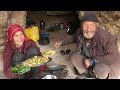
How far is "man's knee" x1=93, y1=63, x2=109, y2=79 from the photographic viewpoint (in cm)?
374

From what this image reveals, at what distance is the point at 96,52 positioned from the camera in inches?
159

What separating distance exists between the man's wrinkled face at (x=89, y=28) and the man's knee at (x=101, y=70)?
15.4 inches

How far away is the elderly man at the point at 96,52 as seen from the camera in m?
3.77

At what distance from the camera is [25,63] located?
3863 millimetres

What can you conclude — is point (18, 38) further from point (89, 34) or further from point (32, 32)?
point (32, 32)

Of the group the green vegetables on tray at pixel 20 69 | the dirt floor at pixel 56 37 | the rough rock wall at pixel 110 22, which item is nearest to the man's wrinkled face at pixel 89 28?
the dirt floor at pixel 56 37

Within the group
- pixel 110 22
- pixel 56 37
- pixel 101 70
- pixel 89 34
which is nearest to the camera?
pixel 101 70

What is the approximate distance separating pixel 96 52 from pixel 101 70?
1.19ft

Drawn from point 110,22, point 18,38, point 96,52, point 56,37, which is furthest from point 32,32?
point 96,52

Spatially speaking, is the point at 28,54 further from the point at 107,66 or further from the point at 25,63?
the point at 107,66

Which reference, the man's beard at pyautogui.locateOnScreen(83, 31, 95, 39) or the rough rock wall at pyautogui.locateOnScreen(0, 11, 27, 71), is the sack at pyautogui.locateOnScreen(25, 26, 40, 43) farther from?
the man's beard at pyautogui.locateOnScreen(83, 31, 95, 39)

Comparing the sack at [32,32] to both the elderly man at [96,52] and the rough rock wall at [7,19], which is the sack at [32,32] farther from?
the elderly man at [96,52]
